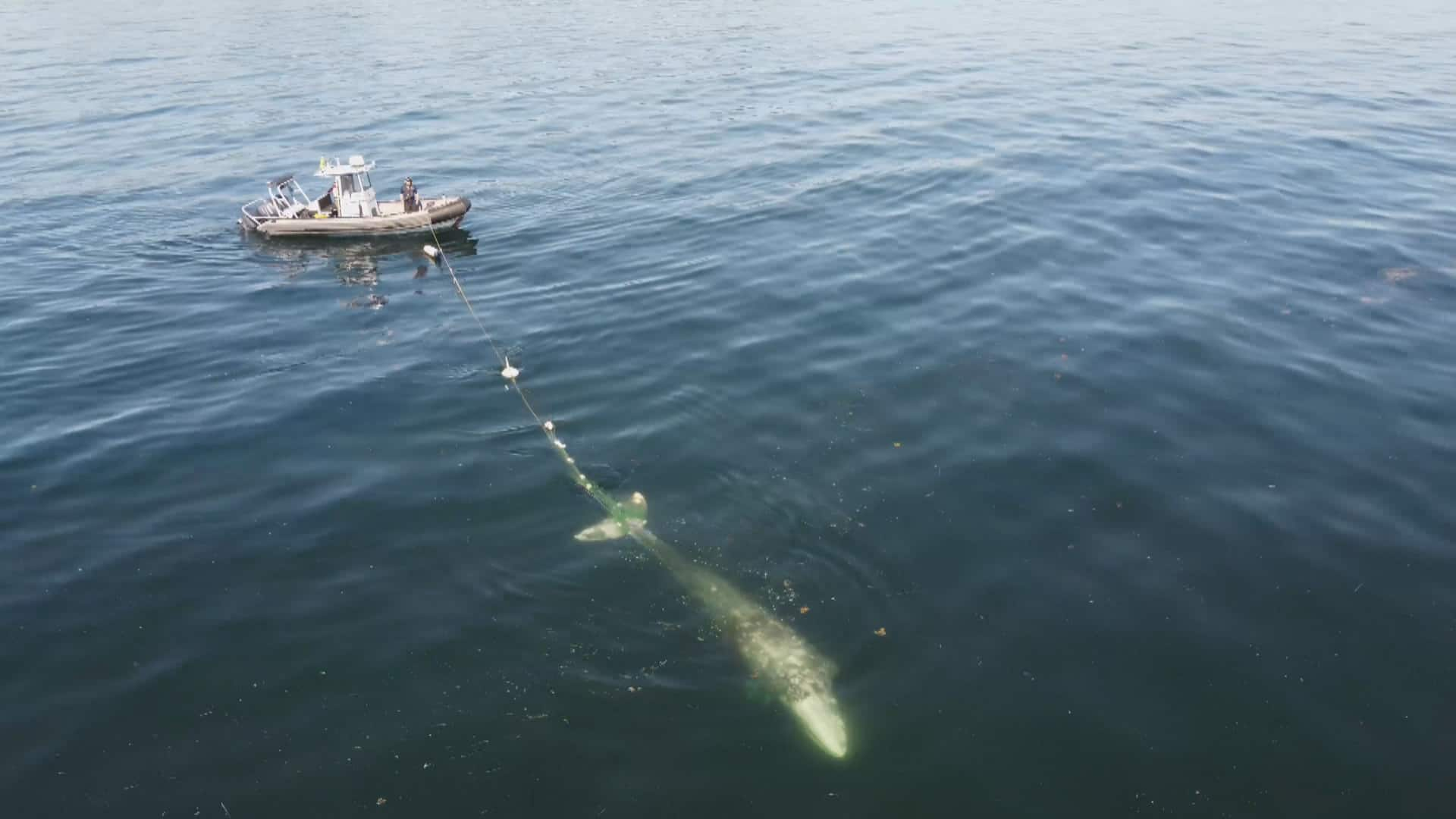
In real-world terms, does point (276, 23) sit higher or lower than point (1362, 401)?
higher

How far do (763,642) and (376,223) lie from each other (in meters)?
30.6

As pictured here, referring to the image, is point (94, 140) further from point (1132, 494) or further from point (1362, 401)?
point (1362, 401)

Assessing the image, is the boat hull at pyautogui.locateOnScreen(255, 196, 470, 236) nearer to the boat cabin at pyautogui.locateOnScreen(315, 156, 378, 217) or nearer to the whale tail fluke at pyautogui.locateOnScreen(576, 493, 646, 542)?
the boat cabin at pyautogui.locateOnScreen(315, 156, 378, 217)

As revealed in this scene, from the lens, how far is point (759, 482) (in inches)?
917

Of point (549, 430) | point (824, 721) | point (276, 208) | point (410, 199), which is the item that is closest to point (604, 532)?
point (549, 430)

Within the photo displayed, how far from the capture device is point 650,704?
1712 centimetres

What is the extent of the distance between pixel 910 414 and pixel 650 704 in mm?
12109

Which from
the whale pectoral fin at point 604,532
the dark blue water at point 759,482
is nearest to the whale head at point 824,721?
the dark blue water at point 759,482

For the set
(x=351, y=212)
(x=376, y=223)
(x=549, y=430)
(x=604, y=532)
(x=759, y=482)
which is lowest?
(x=759, y=482)

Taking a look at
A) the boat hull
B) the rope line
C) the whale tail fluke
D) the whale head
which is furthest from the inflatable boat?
the whale head

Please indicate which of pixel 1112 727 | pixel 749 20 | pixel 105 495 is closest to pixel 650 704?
pixel 1112 727

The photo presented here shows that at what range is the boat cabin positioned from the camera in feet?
136

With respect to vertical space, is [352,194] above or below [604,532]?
above

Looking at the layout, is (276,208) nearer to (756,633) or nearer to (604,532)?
(604,532)
